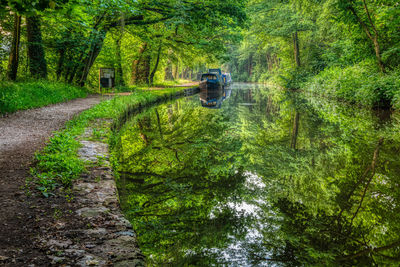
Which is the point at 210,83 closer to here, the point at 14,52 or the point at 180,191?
the point at 14,52

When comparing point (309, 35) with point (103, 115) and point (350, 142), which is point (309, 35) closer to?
point (350, 142)

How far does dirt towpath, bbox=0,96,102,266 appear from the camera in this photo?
6.29ft

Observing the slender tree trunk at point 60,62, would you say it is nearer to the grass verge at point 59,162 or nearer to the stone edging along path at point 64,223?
the grass verge at point 59,162

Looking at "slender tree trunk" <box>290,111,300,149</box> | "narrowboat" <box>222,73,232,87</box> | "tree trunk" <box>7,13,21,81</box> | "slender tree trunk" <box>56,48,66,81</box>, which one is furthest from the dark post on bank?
"narrowboat" <box>222,73,232,87</box>

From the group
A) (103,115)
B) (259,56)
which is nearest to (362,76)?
(103,115)

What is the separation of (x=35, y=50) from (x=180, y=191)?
37.3 ft

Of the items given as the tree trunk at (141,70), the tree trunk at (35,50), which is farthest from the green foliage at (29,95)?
the tree trunk at (141,70)

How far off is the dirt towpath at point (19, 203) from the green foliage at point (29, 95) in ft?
8.06

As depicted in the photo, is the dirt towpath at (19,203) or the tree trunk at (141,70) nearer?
the dirt towpath at (19,203)

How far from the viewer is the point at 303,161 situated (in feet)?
18.5

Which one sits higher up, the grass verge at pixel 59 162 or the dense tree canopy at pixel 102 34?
the dense tree canopy at pixel 102 34

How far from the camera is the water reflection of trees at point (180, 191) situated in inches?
111

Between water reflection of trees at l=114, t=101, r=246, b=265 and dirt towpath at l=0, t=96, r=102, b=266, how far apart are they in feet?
3.25

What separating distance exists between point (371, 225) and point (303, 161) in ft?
8.26
